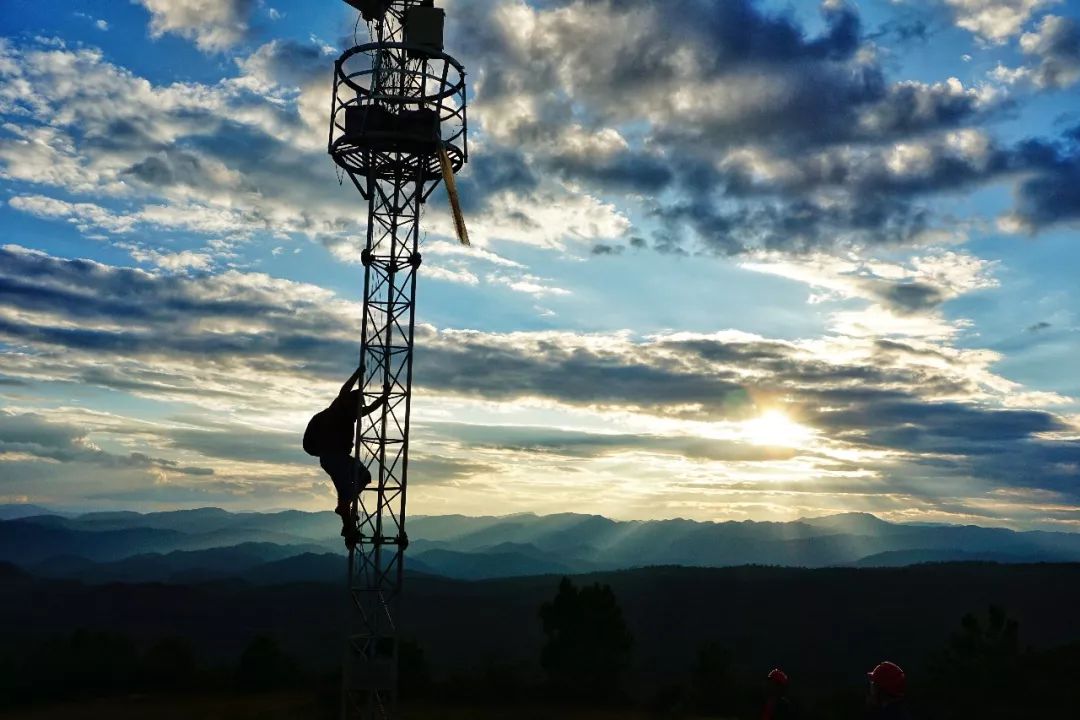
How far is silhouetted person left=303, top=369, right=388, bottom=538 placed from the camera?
25891mm

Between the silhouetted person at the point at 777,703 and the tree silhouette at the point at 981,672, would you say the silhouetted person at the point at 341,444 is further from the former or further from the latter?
the tree silhouette at the point at 981,672

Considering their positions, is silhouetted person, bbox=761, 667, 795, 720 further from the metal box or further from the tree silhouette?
the tree silhouette

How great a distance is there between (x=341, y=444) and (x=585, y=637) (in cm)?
3102

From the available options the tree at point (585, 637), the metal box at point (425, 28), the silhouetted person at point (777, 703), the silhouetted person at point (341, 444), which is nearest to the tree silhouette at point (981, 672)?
the tree at point (585, 637)

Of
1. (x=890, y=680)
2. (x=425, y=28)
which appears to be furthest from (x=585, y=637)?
(x=890, y=680)

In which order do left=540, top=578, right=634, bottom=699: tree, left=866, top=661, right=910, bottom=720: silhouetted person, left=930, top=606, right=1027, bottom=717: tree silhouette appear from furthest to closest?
1. left=540, top=578, right=634, bottom=699: tree
2. left=930, top=606, right=1027, bottom=717: tree silhouette
3. left=866, top=661, right=910, bottom=720: silhouetted person

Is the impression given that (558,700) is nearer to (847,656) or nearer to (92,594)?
(847,656)

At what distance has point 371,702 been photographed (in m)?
24.8

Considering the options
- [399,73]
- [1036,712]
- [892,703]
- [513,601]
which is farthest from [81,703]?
[513,601]

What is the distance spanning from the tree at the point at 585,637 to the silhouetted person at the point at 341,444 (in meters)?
27.8

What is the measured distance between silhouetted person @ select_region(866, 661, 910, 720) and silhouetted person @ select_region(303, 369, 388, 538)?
65.6 feet

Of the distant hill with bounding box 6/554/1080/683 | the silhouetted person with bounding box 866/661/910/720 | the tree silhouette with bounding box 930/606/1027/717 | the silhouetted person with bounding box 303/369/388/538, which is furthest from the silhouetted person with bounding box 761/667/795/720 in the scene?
the distant hill with bounding box 6/554/1080/683

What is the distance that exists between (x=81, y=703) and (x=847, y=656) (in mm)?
108362

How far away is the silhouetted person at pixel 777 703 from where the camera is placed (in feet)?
A: 32.9
